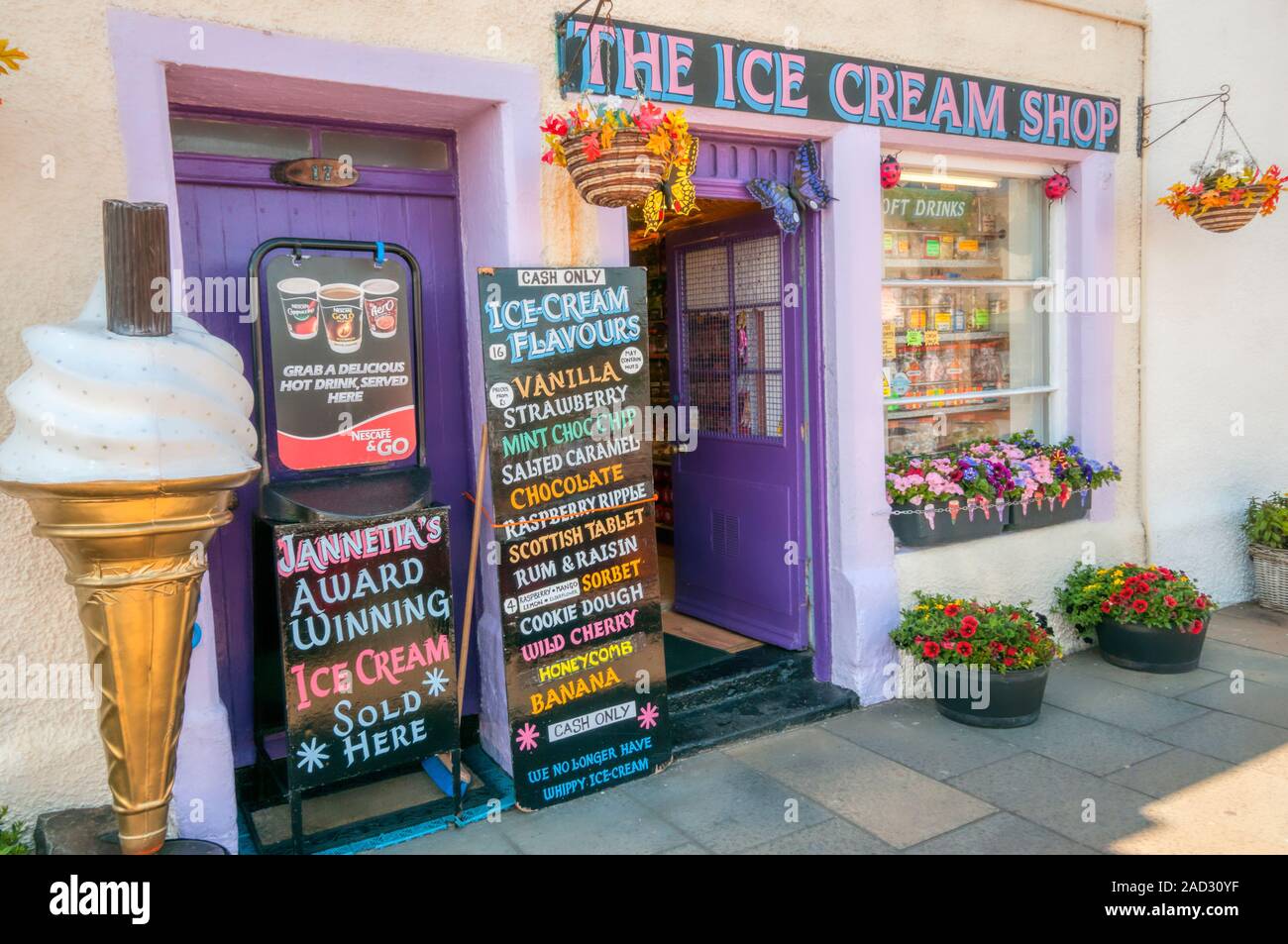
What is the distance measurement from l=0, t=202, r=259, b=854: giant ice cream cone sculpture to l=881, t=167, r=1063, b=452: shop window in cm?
405

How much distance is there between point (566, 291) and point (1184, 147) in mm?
5023

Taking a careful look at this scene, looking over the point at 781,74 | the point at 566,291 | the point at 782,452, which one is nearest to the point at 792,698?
the point at 782,452

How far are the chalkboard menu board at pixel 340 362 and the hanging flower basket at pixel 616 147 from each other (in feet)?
2.89

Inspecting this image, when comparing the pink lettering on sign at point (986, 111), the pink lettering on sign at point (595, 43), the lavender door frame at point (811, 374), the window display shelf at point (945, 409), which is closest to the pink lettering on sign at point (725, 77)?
A: the lavender door frame at point (811, 374)

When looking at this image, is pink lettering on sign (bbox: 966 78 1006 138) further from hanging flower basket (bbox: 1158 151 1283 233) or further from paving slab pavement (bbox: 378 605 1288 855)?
paving slab pavement (bbox: 378 605 1288 855)

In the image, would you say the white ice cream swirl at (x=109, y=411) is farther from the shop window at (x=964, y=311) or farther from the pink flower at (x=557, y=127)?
the shop window at (x=964, y=311)

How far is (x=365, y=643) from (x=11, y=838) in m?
1.29

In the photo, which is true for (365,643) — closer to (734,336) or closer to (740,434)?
(740,434)

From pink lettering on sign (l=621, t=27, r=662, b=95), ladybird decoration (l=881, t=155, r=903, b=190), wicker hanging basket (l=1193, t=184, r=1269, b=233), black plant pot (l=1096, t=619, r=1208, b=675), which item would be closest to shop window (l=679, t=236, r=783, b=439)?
ladybird decoration (l=881, t=155, r=903, b=190)

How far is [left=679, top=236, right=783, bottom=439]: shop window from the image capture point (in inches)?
223

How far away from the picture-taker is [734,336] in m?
5.93

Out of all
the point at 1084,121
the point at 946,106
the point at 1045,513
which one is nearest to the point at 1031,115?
the point at 1084,121
